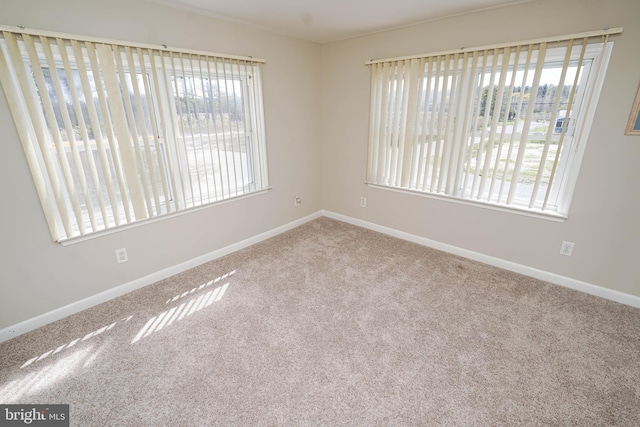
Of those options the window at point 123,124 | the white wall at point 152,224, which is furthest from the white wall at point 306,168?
the window at point 123,124

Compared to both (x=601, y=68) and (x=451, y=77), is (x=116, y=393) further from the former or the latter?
(x=601, y=68)

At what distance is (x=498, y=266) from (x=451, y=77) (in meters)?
1.88

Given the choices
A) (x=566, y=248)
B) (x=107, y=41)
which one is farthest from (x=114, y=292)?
(x=566, y=248)

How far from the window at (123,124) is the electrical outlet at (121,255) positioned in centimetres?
23

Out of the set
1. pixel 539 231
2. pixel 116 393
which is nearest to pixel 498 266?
pixel 539 231

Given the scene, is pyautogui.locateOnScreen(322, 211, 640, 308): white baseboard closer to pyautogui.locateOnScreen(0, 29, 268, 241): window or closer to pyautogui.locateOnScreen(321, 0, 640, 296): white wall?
pyautogui.locateOnScreen(321, 0, 640, 296): white wall

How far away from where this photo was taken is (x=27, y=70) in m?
1.76

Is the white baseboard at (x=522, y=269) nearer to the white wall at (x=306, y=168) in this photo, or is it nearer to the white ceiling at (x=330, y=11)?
the white wall at (x=306, y=168)

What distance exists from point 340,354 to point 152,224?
1.91 meters

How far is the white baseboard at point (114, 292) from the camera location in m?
1.98

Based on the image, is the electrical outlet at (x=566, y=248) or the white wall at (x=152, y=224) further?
the electrical outlet at (x=566, y=248)

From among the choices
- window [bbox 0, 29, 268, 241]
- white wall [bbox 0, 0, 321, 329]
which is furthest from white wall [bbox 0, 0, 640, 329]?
window [bbox 0, 29, 268, 241]

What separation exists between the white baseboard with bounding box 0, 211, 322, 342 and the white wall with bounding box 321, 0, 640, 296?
6.01 ft

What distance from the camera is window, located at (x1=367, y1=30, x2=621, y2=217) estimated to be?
2.16 metres
